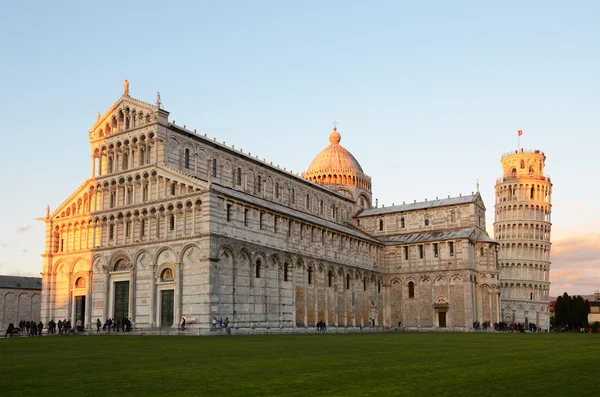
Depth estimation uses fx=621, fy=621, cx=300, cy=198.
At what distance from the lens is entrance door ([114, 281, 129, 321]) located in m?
51.7

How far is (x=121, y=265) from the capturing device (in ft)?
174

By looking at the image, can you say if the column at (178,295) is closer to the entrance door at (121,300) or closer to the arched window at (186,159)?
the entrance door at (121,300)

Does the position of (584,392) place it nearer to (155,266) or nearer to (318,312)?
(155,266)

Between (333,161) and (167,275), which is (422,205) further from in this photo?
(167,275)

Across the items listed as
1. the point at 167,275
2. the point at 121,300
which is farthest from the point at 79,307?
the point at 167,275

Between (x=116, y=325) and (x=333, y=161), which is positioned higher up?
(x=333, y=161)

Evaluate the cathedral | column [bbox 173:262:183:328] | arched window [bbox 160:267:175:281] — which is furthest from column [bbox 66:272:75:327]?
column [bbox 173:262:183:328]

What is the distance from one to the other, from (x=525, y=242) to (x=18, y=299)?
75977 millimetres

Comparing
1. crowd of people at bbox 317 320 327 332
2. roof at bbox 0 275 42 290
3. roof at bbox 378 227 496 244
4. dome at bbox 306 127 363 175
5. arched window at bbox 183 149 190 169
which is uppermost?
dome at bbox 306 127 363 175

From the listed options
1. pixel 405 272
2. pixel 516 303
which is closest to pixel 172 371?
pixel 405 272

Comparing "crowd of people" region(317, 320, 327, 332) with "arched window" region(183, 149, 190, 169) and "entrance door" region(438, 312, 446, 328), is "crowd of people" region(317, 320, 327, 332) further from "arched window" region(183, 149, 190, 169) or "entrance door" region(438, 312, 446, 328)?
"arched window" region(183, 149, 190, 169)

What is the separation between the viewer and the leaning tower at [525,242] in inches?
3979

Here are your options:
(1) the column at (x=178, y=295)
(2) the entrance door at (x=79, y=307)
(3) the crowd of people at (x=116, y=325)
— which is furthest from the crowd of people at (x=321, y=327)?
(2) the entrance door at (x=79, y=307)

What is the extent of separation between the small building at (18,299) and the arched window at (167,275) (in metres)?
28.9
